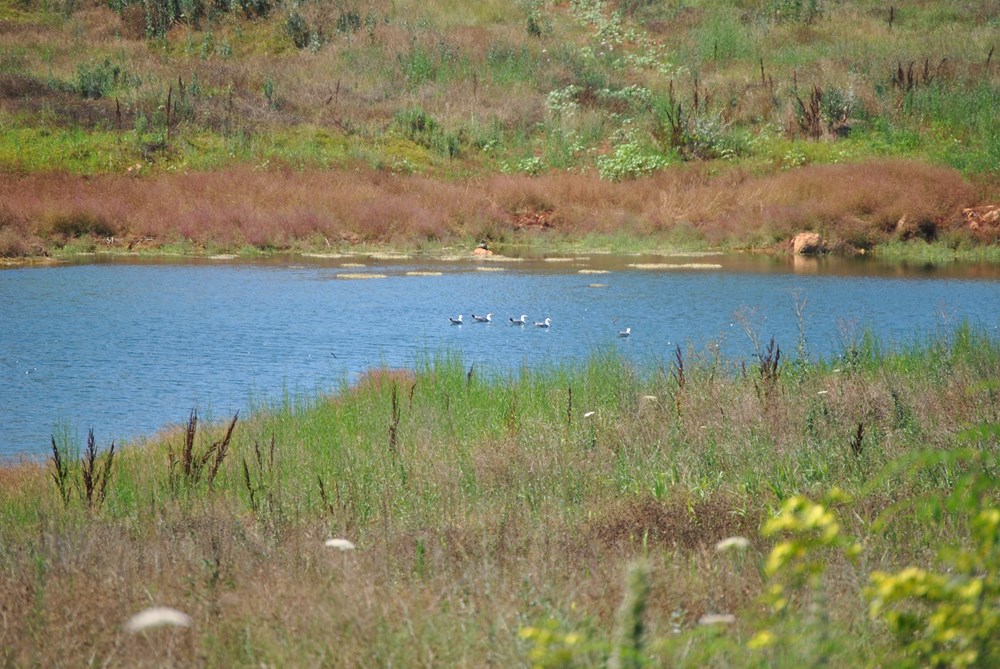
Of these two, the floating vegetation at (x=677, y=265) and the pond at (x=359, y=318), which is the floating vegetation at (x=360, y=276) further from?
the floating vegetation at (x=677, y=265)

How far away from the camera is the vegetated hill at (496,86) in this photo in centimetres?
3184

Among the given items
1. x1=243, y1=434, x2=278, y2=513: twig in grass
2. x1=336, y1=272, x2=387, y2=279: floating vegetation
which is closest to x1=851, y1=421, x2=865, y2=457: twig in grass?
x1=243, y1=434, x2=278, y2=513: twig in grass

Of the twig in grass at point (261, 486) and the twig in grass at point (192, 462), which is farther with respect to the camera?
the twig in grass at point (192, 462)

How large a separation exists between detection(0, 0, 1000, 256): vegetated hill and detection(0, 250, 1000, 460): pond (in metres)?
5.71

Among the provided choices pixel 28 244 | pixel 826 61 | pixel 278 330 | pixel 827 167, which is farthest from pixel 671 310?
pixel 826 61

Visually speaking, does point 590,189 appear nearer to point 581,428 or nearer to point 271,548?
point 581,428

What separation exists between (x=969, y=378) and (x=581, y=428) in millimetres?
3322

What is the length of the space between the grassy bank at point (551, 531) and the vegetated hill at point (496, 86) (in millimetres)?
20635

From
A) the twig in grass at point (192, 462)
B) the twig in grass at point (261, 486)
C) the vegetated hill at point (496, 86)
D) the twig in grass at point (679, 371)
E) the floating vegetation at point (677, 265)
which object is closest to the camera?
the twig in grass at point (261, 486)

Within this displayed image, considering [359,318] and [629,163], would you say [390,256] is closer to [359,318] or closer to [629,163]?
[629,163]

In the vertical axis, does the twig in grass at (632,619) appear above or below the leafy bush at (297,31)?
below

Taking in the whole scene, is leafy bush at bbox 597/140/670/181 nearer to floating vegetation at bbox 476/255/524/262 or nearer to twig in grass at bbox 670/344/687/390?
floating vegetation at bbox 476/255/524/262

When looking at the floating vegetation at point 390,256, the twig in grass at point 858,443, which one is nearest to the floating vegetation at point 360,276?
the floating vegetation at point 390,256

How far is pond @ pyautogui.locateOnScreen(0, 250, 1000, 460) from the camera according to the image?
12338 millimetres
